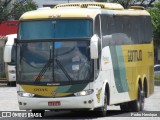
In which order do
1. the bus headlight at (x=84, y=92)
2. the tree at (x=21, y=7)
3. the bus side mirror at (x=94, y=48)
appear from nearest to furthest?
the bus side mirror at (x=94, y=48), the bus headlight at (x=84, y=92), the tree at (x=21, y=7)

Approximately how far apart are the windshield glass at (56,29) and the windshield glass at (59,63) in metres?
0.26

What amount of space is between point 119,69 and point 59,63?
3.23m

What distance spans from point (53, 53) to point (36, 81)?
0.89m

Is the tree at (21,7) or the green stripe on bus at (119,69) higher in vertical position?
the green stripe on bus at (119,69)

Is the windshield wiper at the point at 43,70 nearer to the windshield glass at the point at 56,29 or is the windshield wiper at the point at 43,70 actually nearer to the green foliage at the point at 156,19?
the windshield glass at the point at 56,29

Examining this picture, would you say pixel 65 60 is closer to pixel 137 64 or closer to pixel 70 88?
pixel 70 88

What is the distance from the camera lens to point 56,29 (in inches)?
853

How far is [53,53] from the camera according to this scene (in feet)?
70.1

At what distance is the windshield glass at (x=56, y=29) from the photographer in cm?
2153

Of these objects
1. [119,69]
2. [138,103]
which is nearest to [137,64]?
[138,103]

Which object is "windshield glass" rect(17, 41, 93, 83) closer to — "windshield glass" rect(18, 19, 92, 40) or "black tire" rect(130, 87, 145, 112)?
"windshield glass" rect(18, 19, 92, 40)

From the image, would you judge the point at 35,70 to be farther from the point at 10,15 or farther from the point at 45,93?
the point at 10,15

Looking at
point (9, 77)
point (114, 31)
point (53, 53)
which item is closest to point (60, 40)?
point (53, 53)

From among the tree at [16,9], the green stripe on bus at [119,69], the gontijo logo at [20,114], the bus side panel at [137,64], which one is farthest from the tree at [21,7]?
the gontijo logo at [20,114]
